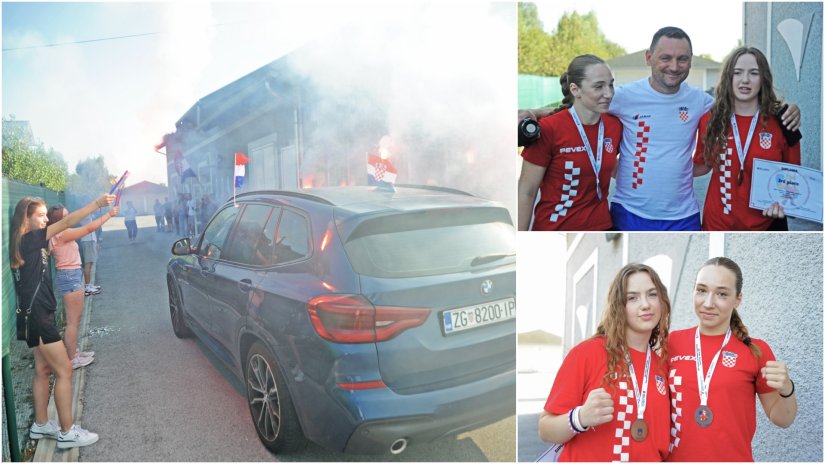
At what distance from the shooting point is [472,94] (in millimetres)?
3273

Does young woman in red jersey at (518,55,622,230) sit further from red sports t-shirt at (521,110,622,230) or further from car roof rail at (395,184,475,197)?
car roof rail at (395,184,475,197)

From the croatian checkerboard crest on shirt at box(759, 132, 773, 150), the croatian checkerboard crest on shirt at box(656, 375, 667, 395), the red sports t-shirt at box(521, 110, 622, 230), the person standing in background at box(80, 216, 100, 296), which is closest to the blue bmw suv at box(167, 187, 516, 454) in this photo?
the red sports t-shirt at box(521, 110, 622, 230)

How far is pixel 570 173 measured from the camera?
10.1 ft

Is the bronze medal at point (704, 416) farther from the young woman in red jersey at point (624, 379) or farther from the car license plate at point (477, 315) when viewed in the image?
the car license plate at point (477, 315)

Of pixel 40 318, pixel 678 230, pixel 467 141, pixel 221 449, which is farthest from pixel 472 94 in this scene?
pixel 40 318

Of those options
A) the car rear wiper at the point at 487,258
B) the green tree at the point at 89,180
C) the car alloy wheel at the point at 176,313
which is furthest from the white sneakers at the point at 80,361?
the car rear wiper at the point at 487,258

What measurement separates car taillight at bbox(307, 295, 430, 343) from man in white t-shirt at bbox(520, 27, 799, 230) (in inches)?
46.6

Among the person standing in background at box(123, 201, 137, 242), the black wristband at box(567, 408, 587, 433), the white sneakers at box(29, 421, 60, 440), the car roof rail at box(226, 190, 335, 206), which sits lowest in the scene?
the white sneakers at box(29, 421, 60, 440)

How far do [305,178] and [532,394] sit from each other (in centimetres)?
148

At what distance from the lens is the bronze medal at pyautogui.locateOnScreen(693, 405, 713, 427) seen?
2.68 m

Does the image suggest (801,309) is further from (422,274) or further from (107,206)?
(107,206)

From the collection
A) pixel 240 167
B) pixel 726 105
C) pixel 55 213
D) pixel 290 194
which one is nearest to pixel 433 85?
pixel 290 194

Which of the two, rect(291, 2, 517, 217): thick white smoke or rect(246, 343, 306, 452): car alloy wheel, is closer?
rect(246, 343, 306, 452): car alloy wheel

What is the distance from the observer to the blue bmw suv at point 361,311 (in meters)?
2.85
